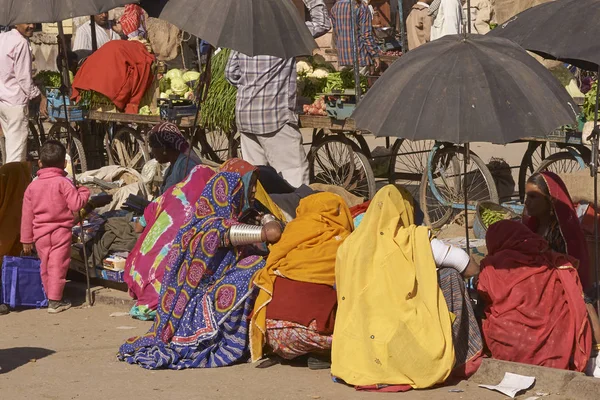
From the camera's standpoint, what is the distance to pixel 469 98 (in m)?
5.55

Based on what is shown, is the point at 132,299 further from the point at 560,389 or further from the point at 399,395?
the point at 560,389

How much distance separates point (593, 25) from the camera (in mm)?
5781

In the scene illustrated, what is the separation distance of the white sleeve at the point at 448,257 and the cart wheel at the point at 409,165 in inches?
148

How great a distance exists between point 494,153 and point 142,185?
5.22m

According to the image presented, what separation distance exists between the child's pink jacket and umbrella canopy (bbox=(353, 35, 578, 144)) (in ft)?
8.99

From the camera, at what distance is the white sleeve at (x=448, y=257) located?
19.7 feet

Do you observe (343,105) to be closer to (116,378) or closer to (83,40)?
(116,378)

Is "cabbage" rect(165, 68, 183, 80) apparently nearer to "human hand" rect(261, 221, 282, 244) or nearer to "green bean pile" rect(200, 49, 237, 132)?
"green bean pile" rect(200, 49, 237, 132)

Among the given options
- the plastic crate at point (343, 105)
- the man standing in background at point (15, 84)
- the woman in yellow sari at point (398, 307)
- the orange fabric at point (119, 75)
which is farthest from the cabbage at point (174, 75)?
the woman in yellow sari at point (398, 307)

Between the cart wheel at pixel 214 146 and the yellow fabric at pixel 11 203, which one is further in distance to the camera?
the cart wheel at pixel 214 146

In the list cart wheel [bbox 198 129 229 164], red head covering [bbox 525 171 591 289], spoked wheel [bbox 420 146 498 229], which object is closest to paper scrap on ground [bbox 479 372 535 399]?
red head covering [bbox 525 171 591 289]

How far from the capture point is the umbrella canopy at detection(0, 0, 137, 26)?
23.2ft

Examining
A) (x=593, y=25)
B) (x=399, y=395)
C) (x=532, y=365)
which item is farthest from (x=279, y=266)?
(x=593, y=25)

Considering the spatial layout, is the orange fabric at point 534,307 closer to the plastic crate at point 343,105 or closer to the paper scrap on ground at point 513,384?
the paper scrap on ground at point 513,384
